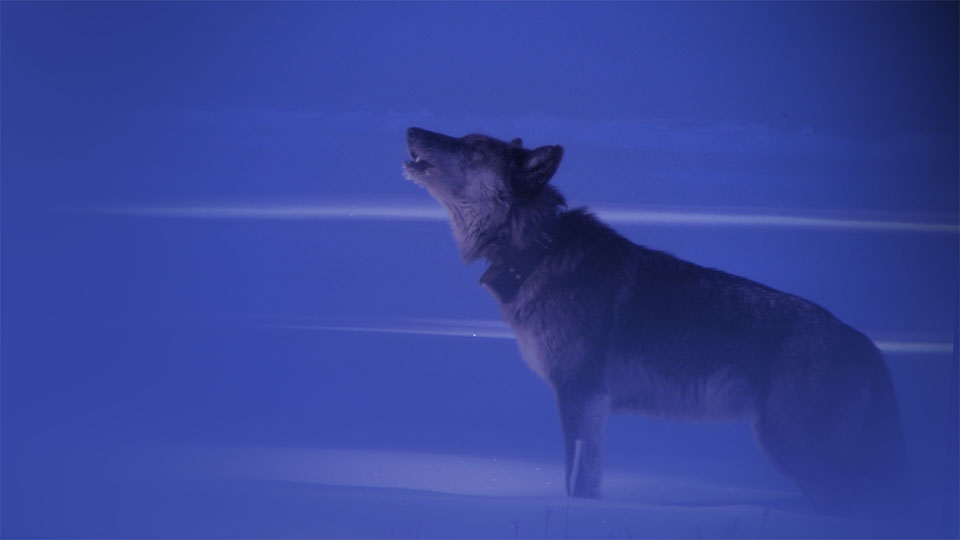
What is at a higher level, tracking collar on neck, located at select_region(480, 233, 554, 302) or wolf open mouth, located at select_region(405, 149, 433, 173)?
wolf open mouth, located at select_region(405, 149, 433, 173)

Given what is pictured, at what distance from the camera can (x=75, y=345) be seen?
11.9 feet

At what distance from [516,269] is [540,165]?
0.40 m

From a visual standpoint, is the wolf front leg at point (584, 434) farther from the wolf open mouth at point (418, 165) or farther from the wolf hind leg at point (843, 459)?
the wolf open mouth at point (418, 165)

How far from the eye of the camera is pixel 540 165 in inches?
128

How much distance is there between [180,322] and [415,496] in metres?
1.22

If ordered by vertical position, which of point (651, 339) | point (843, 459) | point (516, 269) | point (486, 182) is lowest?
point (843, 459)

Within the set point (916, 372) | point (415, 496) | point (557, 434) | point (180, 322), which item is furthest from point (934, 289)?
point (180, 322)

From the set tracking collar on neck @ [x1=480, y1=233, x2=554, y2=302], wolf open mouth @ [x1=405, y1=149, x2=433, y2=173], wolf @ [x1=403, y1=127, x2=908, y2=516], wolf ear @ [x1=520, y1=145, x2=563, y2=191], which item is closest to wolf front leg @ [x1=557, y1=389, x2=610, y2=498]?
wolf @ [x1=403, y1=127, x2=908, y2=516]

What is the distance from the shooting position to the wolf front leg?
124 inches

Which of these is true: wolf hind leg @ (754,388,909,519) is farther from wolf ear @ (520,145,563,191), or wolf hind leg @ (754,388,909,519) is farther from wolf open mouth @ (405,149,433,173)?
wolf open mouth @ (405,149,433,173)

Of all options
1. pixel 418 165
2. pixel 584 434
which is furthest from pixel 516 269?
pixel 584 434

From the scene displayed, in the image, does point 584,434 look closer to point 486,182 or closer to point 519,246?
point 519,246

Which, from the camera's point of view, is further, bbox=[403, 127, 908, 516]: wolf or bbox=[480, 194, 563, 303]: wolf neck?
bbox=[480, 194, 563, 303]: wolf neck

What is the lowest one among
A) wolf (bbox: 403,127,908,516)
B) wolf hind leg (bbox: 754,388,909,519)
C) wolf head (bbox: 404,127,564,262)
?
wolf hind leg (bbox: 754,388,909,519)
